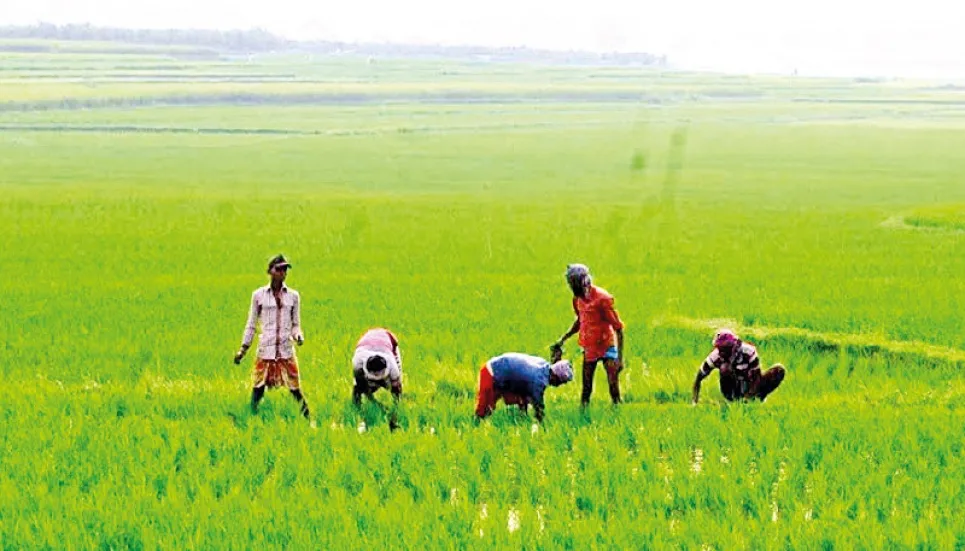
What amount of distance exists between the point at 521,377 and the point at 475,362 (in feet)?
8.00

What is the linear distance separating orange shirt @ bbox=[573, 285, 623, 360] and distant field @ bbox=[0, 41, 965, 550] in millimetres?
463

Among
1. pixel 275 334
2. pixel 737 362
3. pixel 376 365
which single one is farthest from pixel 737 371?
pixel 275 334

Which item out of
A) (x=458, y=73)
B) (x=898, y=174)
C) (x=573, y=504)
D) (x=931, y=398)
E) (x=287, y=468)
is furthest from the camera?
(x=458, y=73)

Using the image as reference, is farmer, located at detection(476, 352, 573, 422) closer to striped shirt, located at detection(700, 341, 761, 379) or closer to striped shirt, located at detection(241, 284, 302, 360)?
striped shirt, located at detection(700, 341, 761, 379)

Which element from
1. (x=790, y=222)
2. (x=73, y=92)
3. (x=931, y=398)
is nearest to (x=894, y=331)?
(x=931, y=398)

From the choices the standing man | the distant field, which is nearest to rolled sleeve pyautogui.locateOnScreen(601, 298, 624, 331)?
the distant field

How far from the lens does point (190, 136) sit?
153ft

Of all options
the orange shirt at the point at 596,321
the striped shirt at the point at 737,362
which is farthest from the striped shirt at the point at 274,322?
the striped shirt at the point at 737,362

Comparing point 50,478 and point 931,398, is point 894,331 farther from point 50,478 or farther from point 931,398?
point 50,478

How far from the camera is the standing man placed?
7.52 meters

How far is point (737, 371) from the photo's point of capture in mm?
7727

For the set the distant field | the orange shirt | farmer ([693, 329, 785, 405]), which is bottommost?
the distant field

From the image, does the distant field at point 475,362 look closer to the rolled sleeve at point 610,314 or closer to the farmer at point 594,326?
the farmer at point 594,326

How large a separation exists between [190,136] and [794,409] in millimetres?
41835
